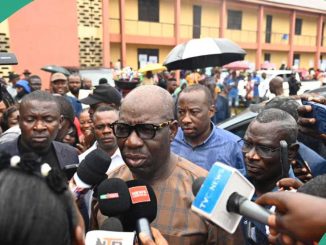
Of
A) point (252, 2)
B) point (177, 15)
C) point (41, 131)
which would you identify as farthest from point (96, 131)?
point (252, 2)

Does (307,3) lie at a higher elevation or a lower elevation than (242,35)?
higher

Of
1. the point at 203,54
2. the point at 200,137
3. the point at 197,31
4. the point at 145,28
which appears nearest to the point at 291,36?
the point at 197,31

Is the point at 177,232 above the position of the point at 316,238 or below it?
below

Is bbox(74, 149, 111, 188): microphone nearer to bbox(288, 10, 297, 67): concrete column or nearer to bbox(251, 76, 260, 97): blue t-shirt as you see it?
bbox(251, 76, 260, 97): blue t-shirt

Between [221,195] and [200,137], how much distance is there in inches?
87.9

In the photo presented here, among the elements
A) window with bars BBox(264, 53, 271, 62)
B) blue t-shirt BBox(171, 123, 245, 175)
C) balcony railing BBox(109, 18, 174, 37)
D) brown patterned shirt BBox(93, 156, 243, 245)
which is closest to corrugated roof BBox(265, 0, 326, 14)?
window with bars BBox(264, 53, 271, 62)

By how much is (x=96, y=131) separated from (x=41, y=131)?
542 mm

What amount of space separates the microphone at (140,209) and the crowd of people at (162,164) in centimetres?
7

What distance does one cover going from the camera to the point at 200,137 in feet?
10.8

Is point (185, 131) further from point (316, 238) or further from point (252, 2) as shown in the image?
point (252, 2)

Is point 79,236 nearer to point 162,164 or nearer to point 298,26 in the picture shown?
point 162,164

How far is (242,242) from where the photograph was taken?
1.75 meters

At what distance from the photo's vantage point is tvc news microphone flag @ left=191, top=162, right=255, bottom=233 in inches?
41.8

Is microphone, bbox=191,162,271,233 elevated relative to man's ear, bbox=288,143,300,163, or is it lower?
elevated
